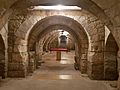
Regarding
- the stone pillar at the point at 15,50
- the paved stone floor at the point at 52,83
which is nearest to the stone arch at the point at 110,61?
the paved stone floor at the point at 52,83

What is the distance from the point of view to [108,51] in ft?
22.5

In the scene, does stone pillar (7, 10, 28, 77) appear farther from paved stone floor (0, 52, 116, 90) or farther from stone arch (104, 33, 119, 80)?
stone arch (104, 33, 119, 80)

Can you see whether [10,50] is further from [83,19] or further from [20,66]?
[83,19]

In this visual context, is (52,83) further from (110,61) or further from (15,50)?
(110,61)

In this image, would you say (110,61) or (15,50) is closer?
(110,61)

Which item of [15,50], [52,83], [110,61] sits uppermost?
[15,50]

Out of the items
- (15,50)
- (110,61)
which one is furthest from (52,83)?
(110,61)

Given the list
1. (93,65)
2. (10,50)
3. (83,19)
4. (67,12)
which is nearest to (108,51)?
(93,65)

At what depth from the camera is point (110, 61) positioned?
6.84 meters

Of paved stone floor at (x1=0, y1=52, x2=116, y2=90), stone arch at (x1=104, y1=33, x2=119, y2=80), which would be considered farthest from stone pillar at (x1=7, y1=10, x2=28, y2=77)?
stone arch at (x1=104, y1=33, x2=119, y2=80)

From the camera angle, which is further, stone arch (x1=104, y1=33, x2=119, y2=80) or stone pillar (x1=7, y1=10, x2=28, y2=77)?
stone pillar (x1=7, y1=10, x2=28, y2=77)

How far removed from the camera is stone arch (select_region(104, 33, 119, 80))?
678cm

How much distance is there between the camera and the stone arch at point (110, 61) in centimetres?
678

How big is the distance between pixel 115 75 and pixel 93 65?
2.49 ft
